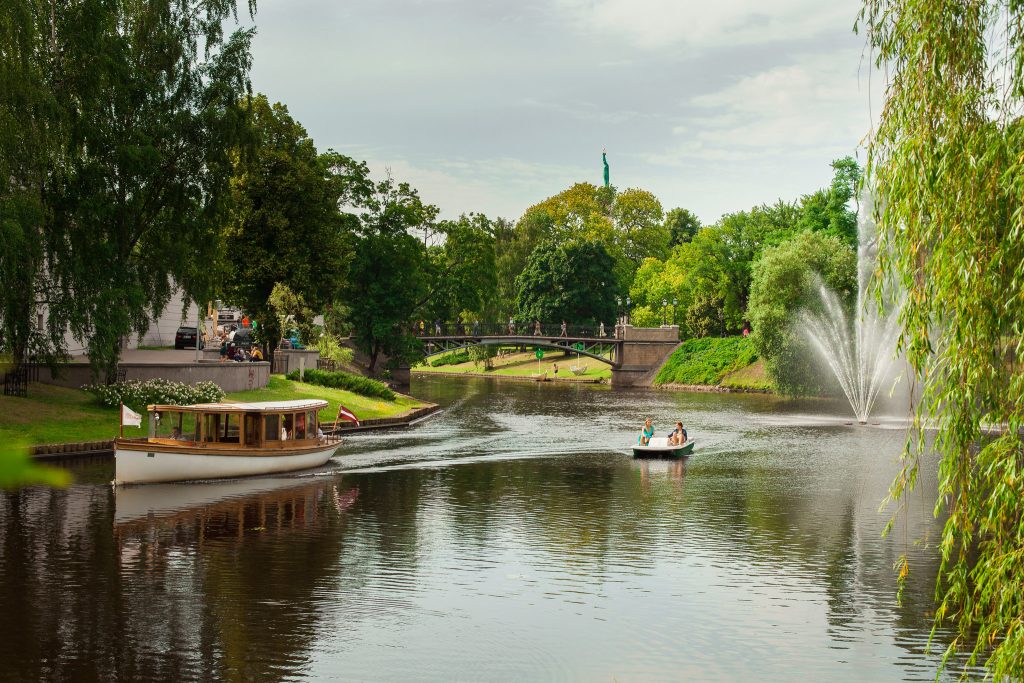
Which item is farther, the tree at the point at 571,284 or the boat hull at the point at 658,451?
the tree at the point at 571,284

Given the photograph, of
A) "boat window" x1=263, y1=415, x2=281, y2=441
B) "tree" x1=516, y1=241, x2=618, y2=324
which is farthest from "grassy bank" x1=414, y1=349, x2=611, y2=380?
"boat window" x1=263, y1=415, x2=281, y2=441

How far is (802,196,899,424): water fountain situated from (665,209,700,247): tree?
93.8m

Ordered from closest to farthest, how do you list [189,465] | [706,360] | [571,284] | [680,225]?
[189,465] < [706,360] < [571,284] < [680,225]

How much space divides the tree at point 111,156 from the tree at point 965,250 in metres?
32.9

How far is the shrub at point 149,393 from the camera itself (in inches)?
1861

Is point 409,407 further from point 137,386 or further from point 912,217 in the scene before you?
point 912,217

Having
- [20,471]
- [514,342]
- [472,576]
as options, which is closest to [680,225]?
[514,342]

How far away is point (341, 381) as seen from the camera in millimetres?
66438

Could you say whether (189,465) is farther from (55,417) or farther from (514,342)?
(514,342)

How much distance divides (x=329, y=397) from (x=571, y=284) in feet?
276

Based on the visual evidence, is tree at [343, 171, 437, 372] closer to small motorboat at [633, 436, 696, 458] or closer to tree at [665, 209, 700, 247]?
small motorboat at [633, 436, 696, 458]

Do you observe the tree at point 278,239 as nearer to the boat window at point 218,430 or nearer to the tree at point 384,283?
the tree at point 384,283

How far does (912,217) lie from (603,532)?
1783 centimetres

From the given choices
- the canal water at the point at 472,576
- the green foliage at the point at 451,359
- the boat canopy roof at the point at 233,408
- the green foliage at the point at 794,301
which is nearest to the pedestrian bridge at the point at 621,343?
the green foliage at the point at 794,301
